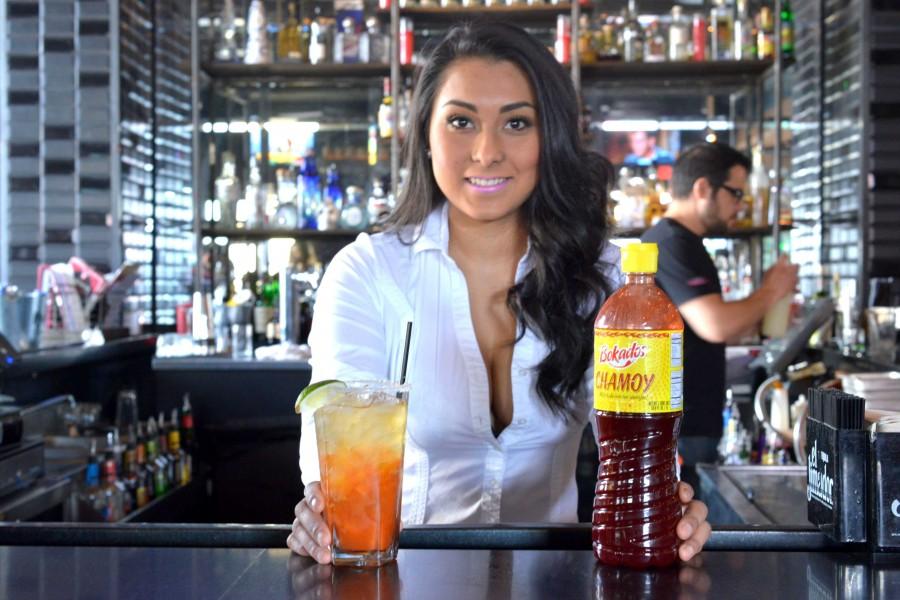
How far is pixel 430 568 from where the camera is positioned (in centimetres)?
102

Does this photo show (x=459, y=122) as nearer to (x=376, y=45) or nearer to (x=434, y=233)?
(x=434, y=233)

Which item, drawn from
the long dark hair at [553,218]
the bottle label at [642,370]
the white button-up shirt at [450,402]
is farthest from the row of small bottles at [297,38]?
the bottle label at [642,370]

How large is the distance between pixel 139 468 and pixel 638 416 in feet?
8.96

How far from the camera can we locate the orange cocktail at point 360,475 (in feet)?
3.36

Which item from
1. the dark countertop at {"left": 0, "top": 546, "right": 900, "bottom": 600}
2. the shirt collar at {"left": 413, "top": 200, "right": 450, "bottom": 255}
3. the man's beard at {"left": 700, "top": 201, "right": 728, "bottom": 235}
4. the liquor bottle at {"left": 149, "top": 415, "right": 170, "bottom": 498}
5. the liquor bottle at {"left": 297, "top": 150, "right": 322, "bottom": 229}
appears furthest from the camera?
the liquor bottle at {"left": 297, "top": 150, "right": 322, "bottom": 229}

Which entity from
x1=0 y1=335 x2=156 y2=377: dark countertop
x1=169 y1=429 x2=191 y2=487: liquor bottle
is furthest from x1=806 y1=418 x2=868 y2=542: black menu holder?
x1=169 y1=429 x2=191 y2=487: liquor bottle

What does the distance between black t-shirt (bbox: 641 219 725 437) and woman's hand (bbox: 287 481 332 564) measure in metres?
2.32

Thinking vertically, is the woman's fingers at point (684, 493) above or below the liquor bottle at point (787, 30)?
below

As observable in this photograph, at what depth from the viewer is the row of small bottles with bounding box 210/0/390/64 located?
534cm

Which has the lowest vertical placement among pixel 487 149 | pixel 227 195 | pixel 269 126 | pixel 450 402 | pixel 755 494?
pixel 755 494

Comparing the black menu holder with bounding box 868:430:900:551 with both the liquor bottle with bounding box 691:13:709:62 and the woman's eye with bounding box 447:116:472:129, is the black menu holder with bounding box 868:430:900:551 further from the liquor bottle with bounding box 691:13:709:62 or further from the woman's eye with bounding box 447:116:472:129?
the liquor bottle with bounding box 691:13:709:62

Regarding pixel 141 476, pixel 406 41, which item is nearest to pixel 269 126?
pixel 406 41

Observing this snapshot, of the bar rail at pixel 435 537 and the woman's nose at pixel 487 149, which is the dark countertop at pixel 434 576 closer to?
the bar rail at pixel 435 537

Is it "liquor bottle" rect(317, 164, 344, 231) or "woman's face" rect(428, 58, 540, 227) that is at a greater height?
"liquor bottle" rect(317, 164, 344, 231)
